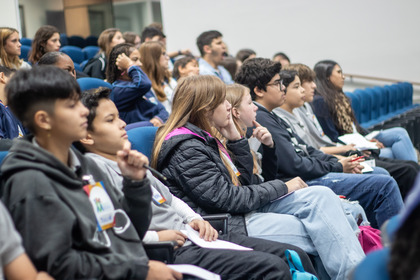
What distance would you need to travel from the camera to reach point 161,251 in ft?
5.35

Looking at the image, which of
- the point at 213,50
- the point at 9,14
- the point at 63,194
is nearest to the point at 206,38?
the point at 213,50

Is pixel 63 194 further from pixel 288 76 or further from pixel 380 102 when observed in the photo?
pixel 380 102

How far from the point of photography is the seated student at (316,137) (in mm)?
3498

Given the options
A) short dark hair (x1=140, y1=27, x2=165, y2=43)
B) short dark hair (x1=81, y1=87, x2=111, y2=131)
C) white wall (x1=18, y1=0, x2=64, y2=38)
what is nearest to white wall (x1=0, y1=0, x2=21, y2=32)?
short dark hair (x1=140, y1=27, x2=165, y2=43)

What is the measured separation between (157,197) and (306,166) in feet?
4.35

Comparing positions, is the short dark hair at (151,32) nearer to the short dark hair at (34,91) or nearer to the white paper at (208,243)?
the white paper at (208,243)

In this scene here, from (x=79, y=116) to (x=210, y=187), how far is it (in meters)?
0.79

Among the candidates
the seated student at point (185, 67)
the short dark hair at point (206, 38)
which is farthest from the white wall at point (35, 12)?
the seated student at point (185, 67)

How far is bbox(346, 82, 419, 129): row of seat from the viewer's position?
5.73 metres

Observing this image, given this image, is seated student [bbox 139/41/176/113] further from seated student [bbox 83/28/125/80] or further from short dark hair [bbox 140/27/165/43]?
short dark hair [bbox 140/27/165/43]

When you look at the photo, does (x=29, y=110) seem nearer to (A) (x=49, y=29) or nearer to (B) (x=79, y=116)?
(B) (x=79, y=116)

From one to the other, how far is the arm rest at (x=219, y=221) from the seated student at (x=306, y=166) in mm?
762

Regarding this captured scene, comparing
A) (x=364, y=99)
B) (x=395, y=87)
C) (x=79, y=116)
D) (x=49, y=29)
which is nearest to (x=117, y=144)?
(x=79, y=116)

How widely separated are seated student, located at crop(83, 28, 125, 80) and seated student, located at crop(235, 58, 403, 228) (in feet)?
5.71
